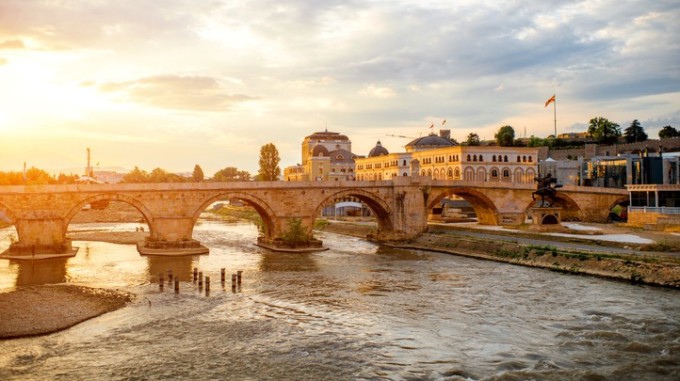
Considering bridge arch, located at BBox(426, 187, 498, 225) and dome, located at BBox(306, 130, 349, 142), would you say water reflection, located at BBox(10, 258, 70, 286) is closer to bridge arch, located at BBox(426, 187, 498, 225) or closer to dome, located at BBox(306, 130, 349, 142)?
bridge arch, located at BBox(426, 187, 498, 225)

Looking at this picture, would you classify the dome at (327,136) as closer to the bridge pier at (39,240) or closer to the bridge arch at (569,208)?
the bridge arch at (569,208)

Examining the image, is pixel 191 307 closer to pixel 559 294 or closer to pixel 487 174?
pixel 559 294

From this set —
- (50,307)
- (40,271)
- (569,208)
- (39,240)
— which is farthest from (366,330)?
(569,208)

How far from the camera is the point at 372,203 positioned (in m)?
62.7

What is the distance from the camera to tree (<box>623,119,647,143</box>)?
115812 mm

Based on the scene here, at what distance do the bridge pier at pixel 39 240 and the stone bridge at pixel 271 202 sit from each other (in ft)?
0.24

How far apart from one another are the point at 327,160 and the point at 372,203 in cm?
6195

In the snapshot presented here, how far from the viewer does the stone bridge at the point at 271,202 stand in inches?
1970

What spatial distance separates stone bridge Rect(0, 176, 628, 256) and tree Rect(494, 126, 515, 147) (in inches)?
1971

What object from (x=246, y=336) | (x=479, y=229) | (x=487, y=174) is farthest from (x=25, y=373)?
(x=487, y=174)

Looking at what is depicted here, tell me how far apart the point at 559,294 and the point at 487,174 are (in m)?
61.1

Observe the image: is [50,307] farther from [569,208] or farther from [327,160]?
[327,160]

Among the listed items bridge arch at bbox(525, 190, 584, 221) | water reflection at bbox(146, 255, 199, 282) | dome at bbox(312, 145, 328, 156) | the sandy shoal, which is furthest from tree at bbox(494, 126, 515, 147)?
the sandy shoal

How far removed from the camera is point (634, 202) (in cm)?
6075
